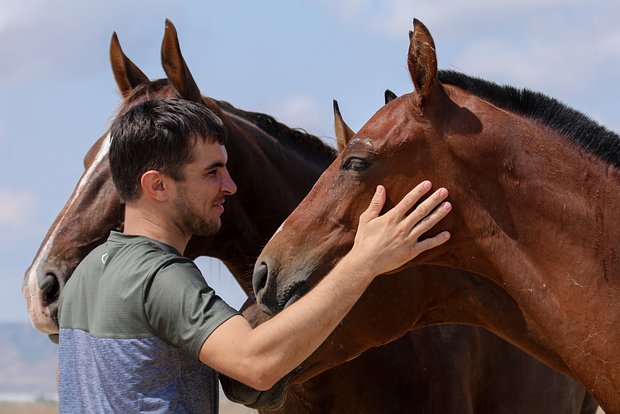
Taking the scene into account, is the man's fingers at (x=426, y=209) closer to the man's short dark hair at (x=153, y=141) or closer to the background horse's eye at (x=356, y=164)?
the background horse's eye at (x=356, y=164)

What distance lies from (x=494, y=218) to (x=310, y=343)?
1.26 meters

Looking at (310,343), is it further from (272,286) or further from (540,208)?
(540,208)

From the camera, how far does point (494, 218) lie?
13.3 feet

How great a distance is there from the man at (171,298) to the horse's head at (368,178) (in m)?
0.54

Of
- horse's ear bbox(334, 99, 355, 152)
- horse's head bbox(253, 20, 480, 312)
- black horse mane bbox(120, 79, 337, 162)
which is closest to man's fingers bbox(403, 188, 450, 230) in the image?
horse's head bbox(253, 20, 480, 312)

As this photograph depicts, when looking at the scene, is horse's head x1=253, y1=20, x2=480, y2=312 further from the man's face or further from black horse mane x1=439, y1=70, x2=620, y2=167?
the man's face

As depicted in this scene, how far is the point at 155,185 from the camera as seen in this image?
3305 mm

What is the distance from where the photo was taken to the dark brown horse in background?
17.5ft

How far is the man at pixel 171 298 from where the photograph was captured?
3.05 metres

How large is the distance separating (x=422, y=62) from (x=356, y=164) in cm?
48

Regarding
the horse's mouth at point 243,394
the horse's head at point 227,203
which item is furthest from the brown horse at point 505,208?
the horse's head at point 227,203

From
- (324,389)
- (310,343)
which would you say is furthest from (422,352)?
(310,343)

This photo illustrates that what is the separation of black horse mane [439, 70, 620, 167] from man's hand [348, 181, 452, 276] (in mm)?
587

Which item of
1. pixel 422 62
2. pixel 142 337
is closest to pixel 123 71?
pixel 422 62
